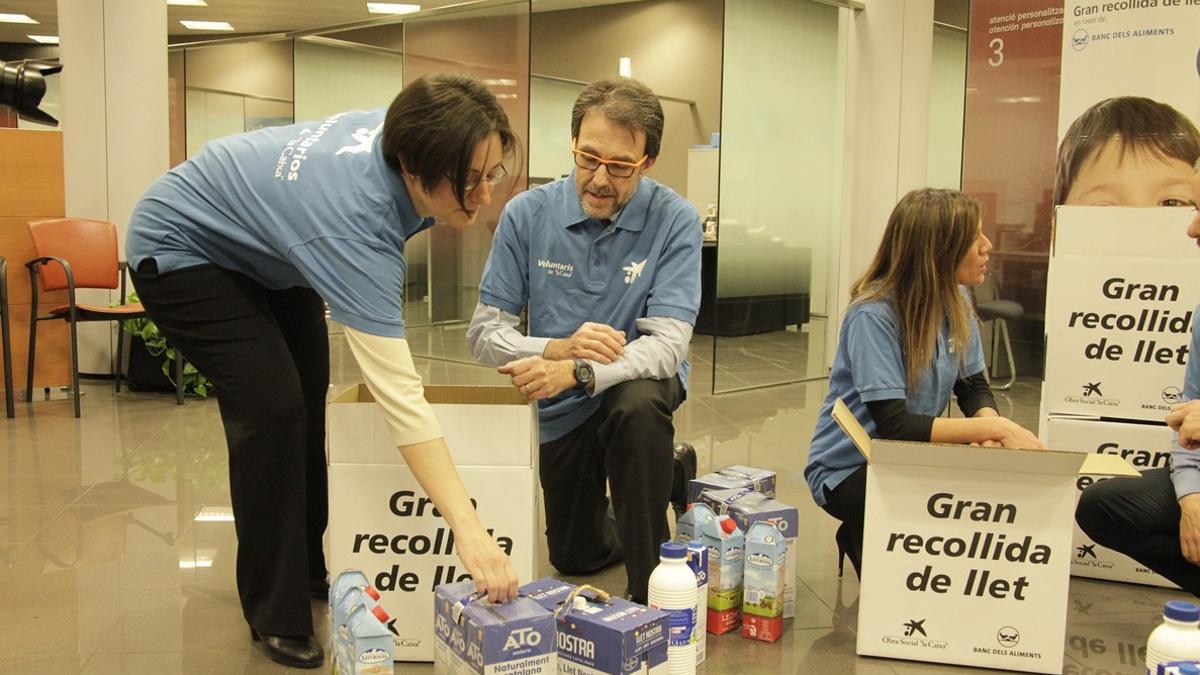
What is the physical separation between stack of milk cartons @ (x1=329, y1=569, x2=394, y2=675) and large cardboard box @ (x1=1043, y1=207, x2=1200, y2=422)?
2008 millimetres

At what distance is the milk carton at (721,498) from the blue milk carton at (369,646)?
1045 millimetres

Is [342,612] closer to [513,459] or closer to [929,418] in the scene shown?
[513,459]

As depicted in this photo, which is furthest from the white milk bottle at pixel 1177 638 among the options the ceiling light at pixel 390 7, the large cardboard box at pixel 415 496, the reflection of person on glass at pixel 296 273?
the ceiling light at pixel 390 7

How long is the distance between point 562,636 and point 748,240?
4.77m

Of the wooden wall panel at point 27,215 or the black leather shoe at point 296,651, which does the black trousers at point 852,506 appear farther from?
the wooden wall panel at point 27,215

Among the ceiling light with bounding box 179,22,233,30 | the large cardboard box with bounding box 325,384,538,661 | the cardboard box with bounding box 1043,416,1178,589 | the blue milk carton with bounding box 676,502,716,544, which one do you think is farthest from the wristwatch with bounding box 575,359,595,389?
the ceiling light with bounding box 179,22,233,30

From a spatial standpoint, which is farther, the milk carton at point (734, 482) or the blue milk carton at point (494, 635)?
the milk carton at point (734, 482)

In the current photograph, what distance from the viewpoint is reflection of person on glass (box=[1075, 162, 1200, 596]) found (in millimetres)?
2297

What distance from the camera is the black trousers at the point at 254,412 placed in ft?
6.84

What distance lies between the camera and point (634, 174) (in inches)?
98.3

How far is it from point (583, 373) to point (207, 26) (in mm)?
12448

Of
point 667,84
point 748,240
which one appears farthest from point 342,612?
point 667,84

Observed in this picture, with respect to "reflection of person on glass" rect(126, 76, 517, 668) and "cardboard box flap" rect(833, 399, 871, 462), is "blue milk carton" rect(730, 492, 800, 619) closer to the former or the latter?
"cardboard box flap" rect(833, 399, 871, 462)

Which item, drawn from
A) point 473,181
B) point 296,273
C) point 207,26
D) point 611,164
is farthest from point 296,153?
point 207,26
